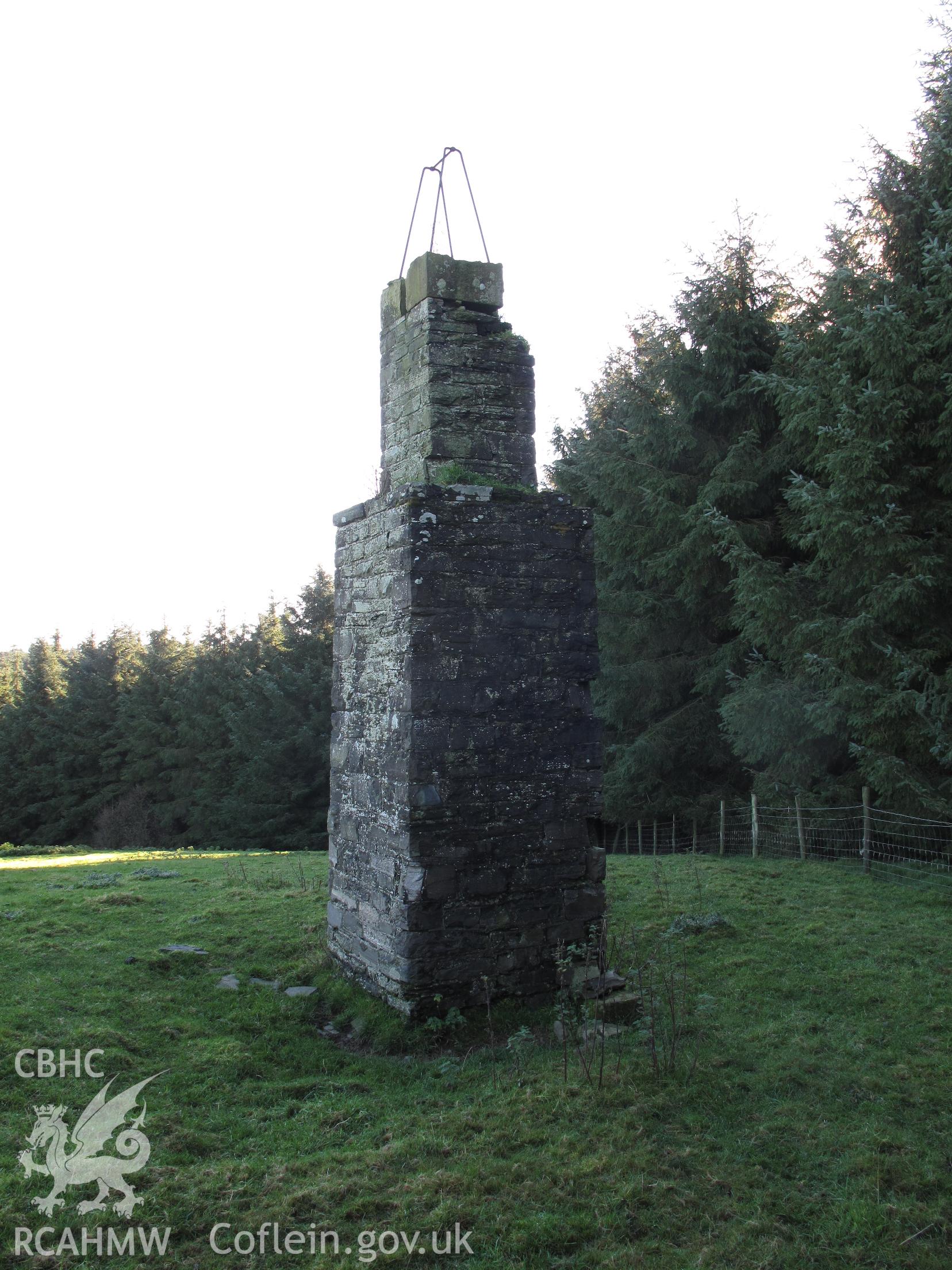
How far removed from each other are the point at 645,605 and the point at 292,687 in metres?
15.0

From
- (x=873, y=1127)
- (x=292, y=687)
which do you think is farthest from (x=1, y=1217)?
(x=292, y=687)

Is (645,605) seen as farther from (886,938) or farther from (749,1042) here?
(749,1042)

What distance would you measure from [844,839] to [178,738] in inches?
1069

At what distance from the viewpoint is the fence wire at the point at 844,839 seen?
454 inches

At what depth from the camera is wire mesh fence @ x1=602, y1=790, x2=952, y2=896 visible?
11539mm

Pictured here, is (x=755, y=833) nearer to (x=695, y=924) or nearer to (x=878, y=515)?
(x=878, y=515)

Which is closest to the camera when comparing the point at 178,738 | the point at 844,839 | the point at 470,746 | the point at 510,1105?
the point at 510,1105

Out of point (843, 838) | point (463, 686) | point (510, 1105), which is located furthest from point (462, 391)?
point (843, 838)

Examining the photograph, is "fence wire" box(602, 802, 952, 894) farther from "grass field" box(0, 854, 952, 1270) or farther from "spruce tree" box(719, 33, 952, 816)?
"grass field" box(0, 854, 952, 1270)

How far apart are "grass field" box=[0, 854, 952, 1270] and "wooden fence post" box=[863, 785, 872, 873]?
3213mm

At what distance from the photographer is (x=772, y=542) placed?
16.2 meters

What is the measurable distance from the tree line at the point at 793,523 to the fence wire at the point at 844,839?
42cm

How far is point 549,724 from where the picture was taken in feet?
22.7

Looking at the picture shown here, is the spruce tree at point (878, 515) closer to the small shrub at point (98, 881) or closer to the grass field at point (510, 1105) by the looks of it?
the grass field at point (510, 1105)
